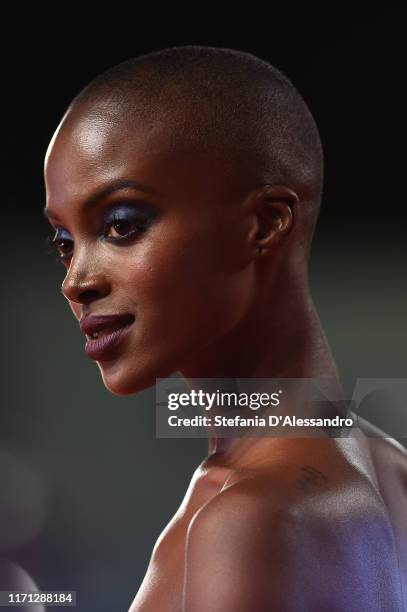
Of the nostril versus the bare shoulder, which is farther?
the nostril

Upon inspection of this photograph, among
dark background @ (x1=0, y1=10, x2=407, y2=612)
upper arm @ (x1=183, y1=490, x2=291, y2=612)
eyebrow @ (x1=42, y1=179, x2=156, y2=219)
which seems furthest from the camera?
dark background @ (x1=0, y1=10, x2=407, y2=612)

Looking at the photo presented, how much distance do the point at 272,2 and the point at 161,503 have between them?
3.42ft

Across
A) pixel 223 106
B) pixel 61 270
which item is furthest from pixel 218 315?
pixel 61 270

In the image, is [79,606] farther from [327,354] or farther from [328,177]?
[328,177]

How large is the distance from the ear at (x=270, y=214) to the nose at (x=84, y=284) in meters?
0.20

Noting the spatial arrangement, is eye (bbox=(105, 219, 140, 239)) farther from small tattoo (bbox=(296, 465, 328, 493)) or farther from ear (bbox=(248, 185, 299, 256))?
small tattoo (bbox=(296, 465, 328, 493))

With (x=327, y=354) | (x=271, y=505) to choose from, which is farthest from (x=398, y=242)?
(x=271, y=505)

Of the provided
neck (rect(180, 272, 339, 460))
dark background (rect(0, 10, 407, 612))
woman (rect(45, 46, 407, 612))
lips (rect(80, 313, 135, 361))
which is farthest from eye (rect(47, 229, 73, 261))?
dark background (rect(0, 10, 407, 612))

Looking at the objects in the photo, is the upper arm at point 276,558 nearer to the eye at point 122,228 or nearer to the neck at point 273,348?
the neck at point 273,348

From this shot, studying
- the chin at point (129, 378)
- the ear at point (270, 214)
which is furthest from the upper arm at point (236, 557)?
the ear at point (270, 214)

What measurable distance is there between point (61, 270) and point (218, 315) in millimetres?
921

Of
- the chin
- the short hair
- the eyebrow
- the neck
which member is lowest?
the chin

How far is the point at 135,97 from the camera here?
4.39 ft

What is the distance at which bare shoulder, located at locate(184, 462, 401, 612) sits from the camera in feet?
3.55
